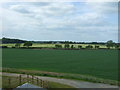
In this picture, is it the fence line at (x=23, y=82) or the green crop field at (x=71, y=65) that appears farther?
the green crop field at (x=71, y=65)

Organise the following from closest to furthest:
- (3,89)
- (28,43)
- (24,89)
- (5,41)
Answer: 1. (24,89)
2. (3,89)
3. (28,43)
4. (5,41)

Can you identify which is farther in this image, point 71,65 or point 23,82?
point 71,65

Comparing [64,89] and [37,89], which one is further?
[64,89]

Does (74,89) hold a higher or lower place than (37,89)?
lower

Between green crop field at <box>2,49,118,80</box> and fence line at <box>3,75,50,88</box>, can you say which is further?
green crop field at <box>2,49,118,80</box>

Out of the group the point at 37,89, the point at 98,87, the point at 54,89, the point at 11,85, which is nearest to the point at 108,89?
the point at 98,87

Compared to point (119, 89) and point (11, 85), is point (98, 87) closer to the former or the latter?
point (119, 89)

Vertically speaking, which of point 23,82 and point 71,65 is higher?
point 23,82

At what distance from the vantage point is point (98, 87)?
19938 mm

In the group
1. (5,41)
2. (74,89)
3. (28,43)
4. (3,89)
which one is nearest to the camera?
(3,89)

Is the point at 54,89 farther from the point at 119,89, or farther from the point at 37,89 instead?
the point at 119,89

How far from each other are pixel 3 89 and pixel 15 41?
4920 inches

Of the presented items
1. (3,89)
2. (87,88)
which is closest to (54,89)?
(87,88)

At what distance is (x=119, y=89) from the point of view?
63.2ft
